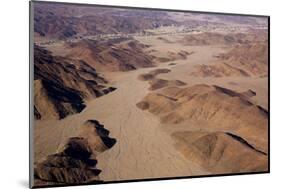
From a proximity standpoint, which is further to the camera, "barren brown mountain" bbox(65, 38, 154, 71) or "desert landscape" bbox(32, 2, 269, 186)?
"barren brown mountain" bbox(65, 38, 154, 71)

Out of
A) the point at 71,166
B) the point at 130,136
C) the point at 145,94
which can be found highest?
the point at 145,94

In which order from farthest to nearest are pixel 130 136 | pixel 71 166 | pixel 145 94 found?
pixel 145 94 < pixel 130 136 < pixel 71 166

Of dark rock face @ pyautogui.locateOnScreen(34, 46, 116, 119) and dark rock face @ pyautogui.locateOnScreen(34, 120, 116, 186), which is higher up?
dark rock face @ pyautogui.locateOnScreen(34, 46, 116, 119)

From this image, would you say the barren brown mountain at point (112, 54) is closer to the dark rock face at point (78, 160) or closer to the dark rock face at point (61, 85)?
the dark rock face at point (61, 85)

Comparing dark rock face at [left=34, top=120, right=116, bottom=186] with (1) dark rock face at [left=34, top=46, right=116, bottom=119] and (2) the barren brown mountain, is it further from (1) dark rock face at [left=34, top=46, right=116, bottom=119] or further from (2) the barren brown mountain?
(2) the barren brown mountain

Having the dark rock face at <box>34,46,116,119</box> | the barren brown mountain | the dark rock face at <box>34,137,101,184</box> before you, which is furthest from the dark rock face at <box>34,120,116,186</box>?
the barren brown mountain

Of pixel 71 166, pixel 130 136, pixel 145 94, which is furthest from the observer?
pixel 145 94

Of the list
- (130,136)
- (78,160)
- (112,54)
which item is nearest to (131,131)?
(130,136)

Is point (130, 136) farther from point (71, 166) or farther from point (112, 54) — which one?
point (112, 54)

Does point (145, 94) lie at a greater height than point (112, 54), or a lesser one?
lesser
